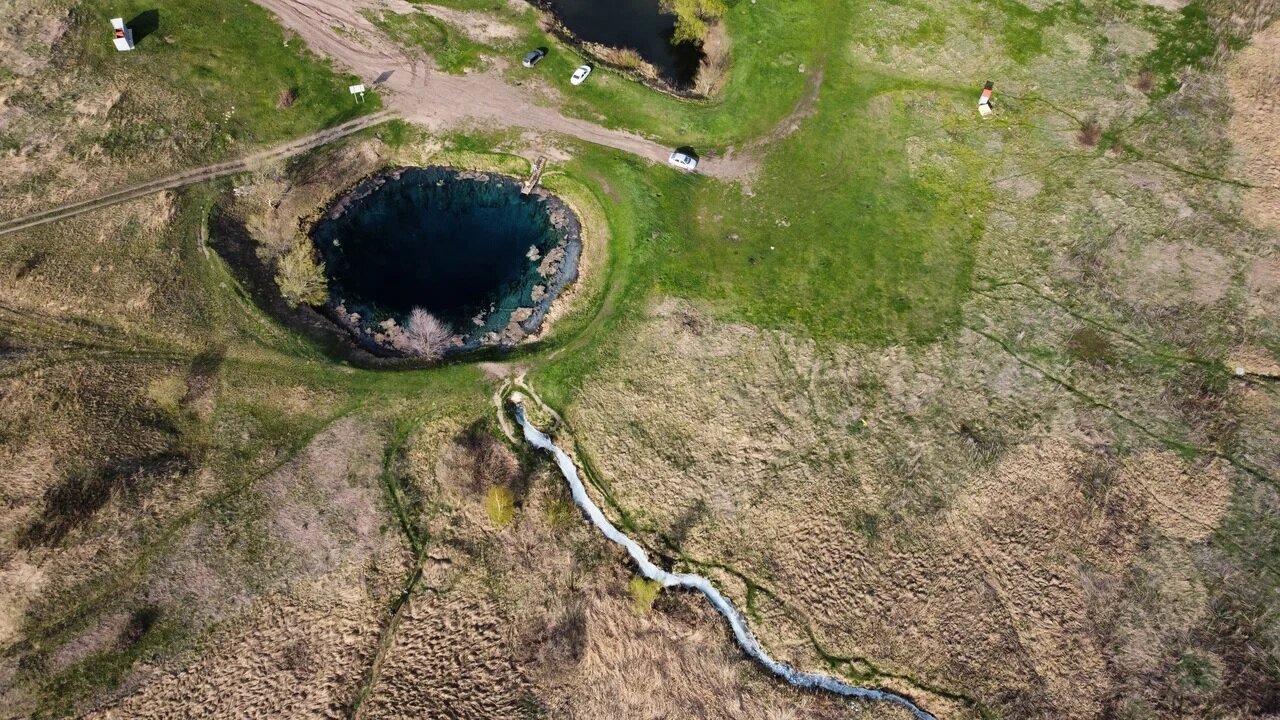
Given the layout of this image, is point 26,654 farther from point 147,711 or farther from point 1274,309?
point 1274,309

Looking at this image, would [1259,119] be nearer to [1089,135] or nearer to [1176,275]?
[1089,135]

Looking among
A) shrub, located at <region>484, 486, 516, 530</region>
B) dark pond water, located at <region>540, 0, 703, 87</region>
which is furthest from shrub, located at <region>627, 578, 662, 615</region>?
dark pond water, located at <region>540, 0, 703, 87</region>

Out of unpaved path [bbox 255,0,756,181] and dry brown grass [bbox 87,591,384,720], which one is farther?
unpaved path [bbox 255,0,756,181]

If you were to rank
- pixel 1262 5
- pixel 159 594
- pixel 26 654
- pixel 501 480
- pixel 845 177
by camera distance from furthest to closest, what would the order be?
pixel 1262 5, pixel 845 177, pixel 501 480, pixel 159 594, pixel 26 654

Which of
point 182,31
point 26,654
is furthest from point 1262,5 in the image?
point 26,654

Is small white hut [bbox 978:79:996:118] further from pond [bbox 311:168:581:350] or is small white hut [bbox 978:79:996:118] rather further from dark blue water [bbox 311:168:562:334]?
dark blue water [bbox 311:168:562:334]

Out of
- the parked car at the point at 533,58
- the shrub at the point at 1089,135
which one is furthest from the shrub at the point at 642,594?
the shrub at the point at 1089,135
